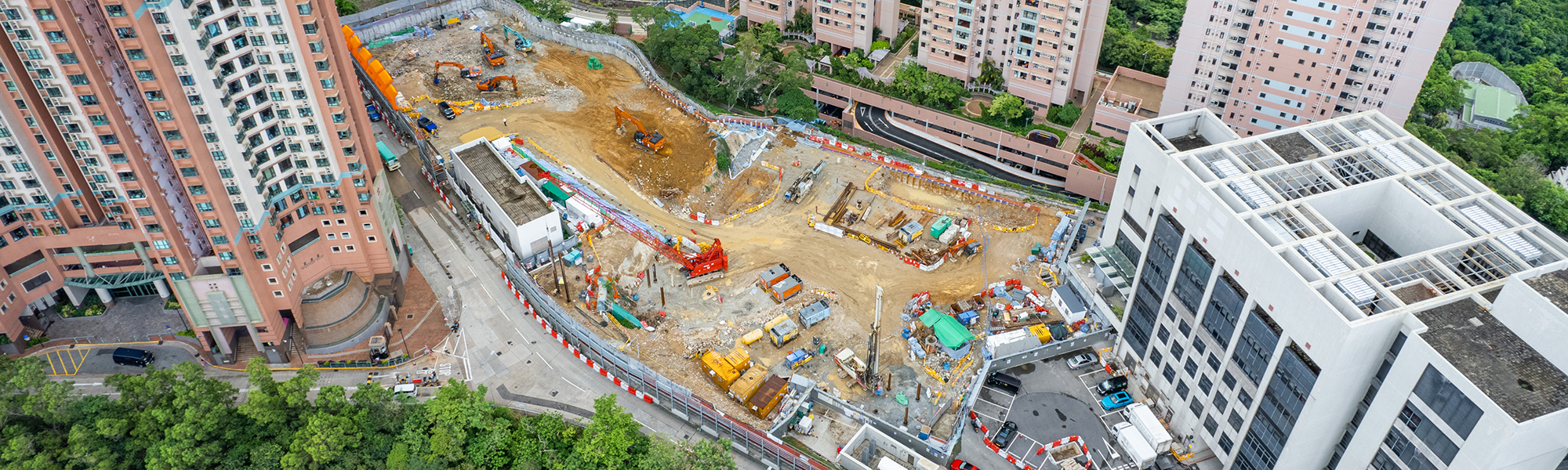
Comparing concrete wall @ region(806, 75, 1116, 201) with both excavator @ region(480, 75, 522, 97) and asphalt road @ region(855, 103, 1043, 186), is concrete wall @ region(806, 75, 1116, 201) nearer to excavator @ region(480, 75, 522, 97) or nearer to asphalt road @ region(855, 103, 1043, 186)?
asphalt road @ region(855, 103, 1043, 186)

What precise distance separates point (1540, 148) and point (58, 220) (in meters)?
173

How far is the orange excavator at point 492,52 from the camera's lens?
14012 cm

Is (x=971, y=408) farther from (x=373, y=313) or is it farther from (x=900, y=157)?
(x=373, y=313)

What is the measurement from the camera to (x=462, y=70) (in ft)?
455

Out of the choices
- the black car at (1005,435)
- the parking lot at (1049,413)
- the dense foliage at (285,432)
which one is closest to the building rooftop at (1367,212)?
the parking lot at (1049,413)

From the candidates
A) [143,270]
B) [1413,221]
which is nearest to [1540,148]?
[1413,221]

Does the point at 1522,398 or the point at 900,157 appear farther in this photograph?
the point at 900,157

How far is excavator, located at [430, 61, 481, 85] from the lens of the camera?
137 metres

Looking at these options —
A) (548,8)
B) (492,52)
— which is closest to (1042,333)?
(492,52)

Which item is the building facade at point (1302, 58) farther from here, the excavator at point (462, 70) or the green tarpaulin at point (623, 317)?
the excavator at point (462, 70)

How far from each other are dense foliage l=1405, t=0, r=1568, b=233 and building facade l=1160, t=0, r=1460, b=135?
80.2ft

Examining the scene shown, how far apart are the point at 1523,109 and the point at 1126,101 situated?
63.3 m

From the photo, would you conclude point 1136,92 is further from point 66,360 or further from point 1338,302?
point 66,360

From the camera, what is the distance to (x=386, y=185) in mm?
97500
